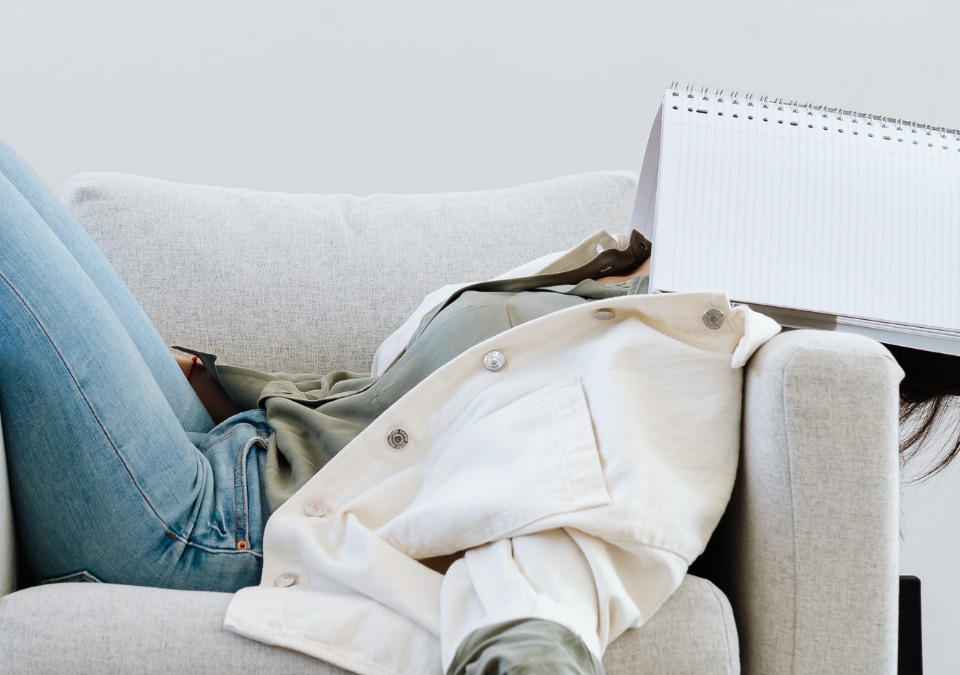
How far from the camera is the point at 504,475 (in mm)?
589

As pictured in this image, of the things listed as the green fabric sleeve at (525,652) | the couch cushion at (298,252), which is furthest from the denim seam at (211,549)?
the couch cushion at (298,252)

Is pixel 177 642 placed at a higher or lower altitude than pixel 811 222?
lower

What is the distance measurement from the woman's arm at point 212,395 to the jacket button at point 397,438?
1.23 feet

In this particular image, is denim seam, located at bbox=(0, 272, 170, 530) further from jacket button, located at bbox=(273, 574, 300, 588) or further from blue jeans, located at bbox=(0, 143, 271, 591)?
jacket button, located at bbox=(273, 574, 300, 588)

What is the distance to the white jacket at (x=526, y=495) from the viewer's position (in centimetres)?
54

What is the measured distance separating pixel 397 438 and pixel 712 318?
29 cm

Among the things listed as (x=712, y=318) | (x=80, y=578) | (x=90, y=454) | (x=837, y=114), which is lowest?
(x=80, y=578)

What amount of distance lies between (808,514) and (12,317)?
0.62m

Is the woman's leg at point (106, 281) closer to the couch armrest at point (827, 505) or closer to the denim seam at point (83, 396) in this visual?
the denim seam at point (83, 396)

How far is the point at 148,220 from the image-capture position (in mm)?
1199

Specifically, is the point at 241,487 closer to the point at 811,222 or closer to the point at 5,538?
the point at 5,538

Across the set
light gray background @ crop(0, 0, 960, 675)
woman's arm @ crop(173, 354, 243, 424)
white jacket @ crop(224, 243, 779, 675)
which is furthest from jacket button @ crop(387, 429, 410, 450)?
light gray background @ crop(0, 0, 960, 675)

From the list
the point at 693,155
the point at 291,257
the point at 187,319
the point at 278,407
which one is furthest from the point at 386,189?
the point at 693,155

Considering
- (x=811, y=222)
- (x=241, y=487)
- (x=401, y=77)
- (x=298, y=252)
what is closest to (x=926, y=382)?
(x=811, y=222)
